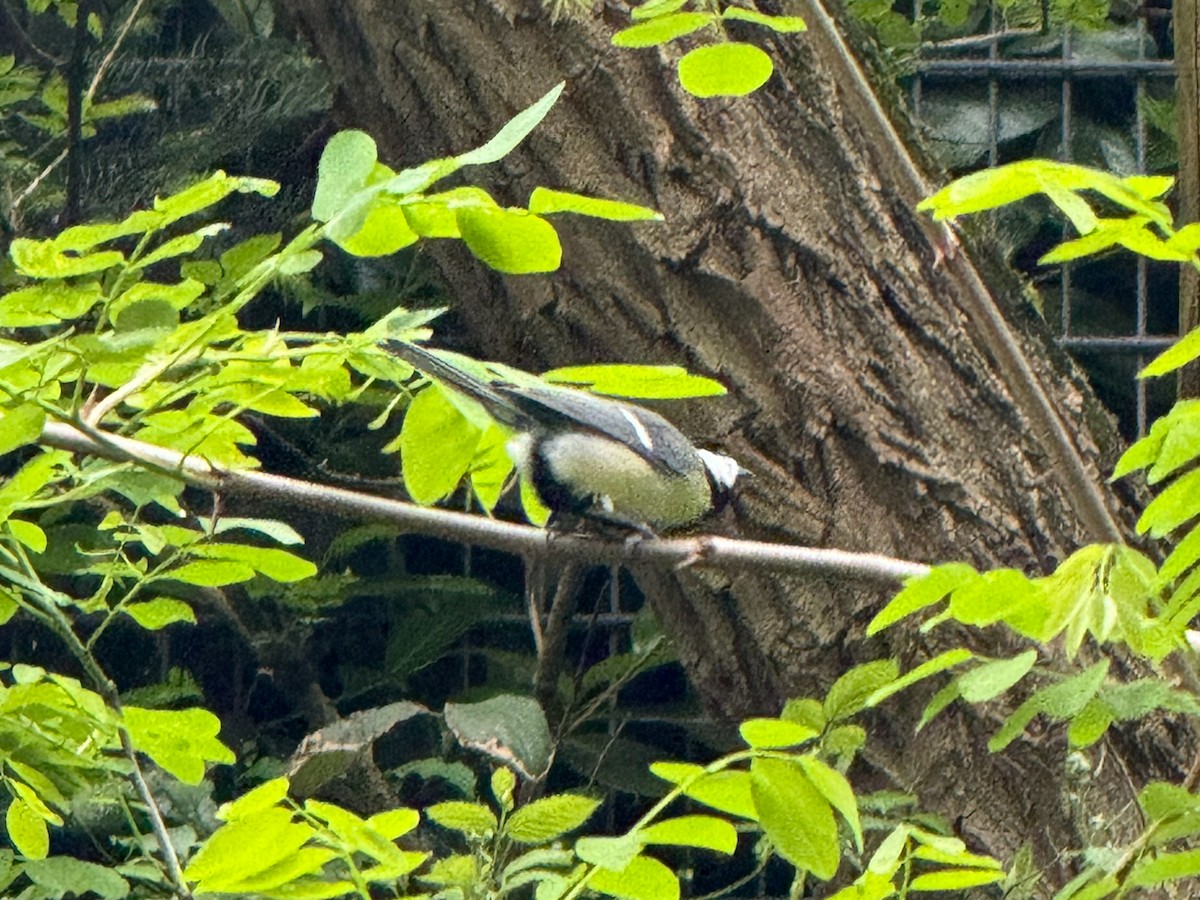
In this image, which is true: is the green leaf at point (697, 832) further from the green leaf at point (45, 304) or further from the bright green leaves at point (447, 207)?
the green leaf at point (45, 304)

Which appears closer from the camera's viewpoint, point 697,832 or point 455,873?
point 697,832

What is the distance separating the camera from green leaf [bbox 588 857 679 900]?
77 centimetres

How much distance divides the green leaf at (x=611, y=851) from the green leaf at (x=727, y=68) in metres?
0.42

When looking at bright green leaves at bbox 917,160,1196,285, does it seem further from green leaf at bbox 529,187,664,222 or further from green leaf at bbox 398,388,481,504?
green leaf at bbox 398,388,481,504

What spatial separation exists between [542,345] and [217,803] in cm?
66

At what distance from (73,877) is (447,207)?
65 centimetres

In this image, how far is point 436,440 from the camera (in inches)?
31.1

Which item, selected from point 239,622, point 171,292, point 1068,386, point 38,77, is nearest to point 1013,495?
point 1068,386

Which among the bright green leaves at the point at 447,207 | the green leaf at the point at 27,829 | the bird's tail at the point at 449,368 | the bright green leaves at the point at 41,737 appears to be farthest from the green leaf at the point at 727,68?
the green leaf at the point at 27,829

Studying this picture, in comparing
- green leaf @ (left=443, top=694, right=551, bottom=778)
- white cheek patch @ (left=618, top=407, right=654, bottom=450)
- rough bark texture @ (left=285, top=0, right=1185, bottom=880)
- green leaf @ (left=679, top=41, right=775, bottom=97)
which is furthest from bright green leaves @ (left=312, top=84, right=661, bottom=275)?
green leaf @ (left=443, top=694, right=551, bottom=778)

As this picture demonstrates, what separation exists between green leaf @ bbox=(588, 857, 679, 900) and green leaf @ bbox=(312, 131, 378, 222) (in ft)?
1.28

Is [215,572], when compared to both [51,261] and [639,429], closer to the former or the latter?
[51,261]

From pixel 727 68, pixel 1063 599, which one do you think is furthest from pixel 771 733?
pixel 727 68

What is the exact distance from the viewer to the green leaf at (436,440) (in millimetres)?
787
